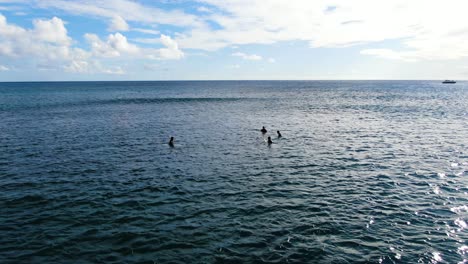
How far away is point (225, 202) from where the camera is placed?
76.7 feet

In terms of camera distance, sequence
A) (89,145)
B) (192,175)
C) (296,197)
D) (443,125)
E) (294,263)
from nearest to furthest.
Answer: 1. (294,263)
2. (296,197)
3. (192,175)
4. (89,145)
5. (443,125)

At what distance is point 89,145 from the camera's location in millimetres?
42281

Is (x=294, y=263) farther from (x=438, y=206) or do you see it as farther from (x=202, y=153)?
(x=202, y=153)

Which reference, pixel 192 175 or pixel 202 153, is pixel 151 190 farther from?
pixel 202 153

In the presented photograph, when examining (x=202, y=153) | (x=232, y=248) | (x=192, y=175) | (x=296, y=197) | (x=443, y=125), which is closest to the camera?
(x=232, y=248)

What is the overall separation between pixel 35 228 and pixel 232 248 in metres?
12.4

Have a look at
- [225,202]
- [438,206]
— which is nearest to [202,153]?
[225,202]

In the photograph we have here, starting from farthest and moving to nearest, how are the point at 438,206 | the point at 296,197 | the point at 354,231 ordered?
the point at 296,197 → the point at 438,206 → the point at 354,231

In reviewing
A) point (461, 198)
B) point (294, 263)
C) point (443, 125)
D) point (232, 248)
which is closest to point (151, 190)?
point (232, 248)

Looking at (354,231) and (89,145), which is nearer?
(354,231)

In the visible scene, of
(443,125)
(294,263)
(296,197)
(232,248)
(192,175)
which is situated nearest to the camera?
(294,263)

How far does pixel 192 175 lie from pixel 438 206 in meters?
19.9

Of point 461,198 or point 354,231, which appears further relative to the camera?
point 461,198

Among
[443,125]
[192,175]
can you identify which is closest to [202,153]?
[192,175]
